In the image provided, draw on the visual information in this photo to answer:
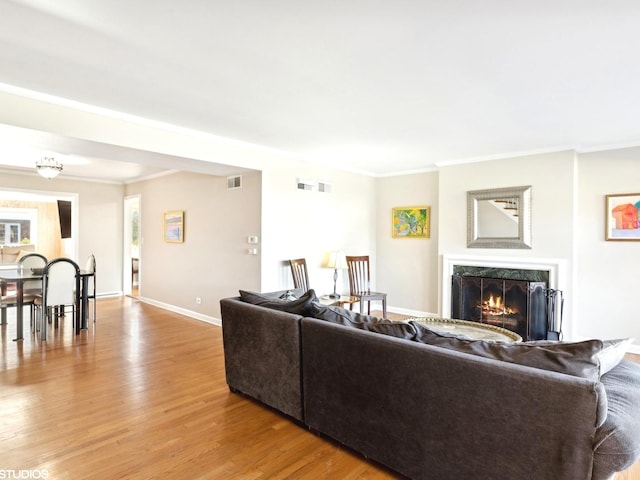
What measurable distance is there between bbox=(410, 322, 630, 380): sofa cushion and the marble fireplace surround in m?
3.11

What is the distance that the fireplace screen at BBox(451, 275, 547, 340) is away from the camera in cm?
453

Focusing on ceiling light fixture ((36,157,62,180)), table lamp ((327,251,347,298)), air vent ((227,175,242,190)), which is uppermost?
ceiling light fixture ((36,157,62,180))

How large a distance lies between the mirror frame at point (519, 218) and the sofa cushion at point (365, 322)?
346 centimetres

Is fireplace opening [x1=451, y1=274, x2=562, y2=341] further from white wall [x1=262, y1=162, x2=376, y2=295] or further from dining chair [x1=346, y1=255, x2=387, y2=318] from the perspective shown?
white wall [x1=262, y1=162, x2=376, y2=295]

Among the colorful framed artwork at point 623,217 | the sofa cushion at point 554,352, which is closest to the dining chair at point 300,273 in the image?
the sofa cushion at point 554,352

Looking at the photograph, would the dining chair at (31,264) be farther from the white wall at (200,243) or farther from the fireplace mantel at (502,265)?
the fireplace mantel at (502,265)

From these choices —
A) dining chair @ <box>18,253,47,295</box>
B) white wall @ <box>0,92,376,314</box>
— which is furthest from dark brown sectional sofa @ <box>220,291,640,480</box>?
dining chair @ <box>18,253,47,295</box>

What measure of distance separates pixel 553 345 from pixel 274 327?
1657 millimetres

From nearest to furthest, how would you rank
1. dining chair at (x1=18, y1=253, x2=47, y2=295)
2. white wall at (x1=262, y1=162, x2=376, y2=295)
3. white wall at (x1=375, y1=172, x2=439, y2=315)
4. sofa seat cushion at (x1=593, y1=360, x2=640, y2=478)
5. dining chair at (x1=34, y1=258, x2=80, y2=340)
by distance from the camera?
sofa seat cushion at (x1=593, y1=360, x2=640, y2=478) → dining chair at (x1=34, y1=258, x2=80, y2=340) → white wall at (x1=262, y1=162, x2=376, y2=295) → dining chair at (x1=18, y1=253, x2=47, y2=295) → white wall at (x1=375, y1=172, x2=439, y2=315)

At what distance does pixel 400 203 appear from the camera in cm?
628

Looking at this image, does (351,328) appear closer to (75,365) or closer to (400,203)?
(75,365)

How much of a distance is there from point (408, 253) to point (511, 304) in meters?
1.85

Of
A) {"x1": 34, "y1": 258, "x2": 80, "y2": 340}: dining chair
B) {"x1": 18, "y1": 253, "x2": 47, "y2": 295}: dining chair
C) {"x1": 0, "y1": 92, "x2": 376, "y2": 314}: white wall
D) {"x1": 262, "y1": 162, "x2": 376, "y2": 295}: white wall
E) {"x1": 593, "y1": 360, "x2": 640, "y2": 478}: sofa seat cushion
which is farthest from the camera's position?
{"x1": 18, "y1": 253, "x2": 47, "y2": 295}: dining chair

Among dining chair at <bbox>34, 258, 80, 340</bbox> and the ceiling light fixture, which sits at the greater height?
the ceiling light fixture
